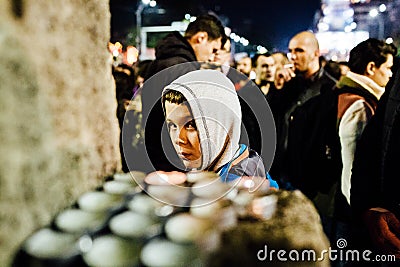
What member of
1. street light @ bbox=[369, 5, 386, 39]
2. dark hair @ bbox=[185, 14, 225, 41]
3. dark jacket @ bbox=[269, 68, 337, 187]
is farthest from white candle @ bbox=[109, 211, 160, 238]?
street light @ bbox=[369, 5, 386, 39]

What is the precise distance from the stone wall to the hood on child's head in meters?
0.47

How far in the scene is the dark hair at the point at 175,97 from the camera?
1.32 meters

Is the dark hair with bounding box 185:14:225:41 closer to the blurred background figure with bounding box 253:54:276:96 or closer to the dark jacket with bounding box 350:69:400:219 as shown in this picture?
the dark jacket with bounding box 350:69:400:219

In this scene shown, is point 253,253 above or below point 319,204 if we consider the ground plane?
above

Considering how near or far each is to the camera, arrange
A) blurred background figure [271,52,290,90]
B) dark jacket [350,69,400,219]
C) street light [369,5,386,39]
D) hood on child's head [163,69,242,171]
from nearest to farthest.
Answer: hood on child's head [163,69,242,171] → dark jacket [350,69,400,219] → blurred background figure [271,52,290,90] → street light [369,5,386,39]

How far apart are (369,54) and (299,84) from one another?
3.95ft

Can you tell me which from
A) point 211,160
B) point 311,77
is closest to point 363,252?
point 211,160

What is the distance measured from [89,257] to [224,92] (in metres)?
0.80

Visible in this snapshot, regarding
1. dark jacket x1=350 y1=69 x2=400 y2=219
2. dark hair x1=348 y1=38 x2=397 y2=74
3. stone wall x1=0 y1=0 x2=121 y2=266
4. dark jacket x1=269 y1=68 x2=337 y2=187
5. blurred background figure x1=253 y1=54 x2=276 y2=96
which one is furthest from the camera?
blurred background figure x1=253 y1=54 x2=276 y2=96

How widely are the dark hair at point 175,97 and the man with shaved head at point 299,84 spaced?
271 centimetres

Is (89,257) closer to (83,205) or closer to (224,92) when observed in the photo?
(83,205)

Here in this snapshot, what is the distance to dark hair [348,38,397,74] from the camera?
326cm

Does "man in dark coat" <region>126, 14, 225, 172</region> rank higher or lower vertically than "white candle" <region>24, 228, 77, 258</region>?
higher

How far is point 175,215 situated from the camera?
696 millimetres
